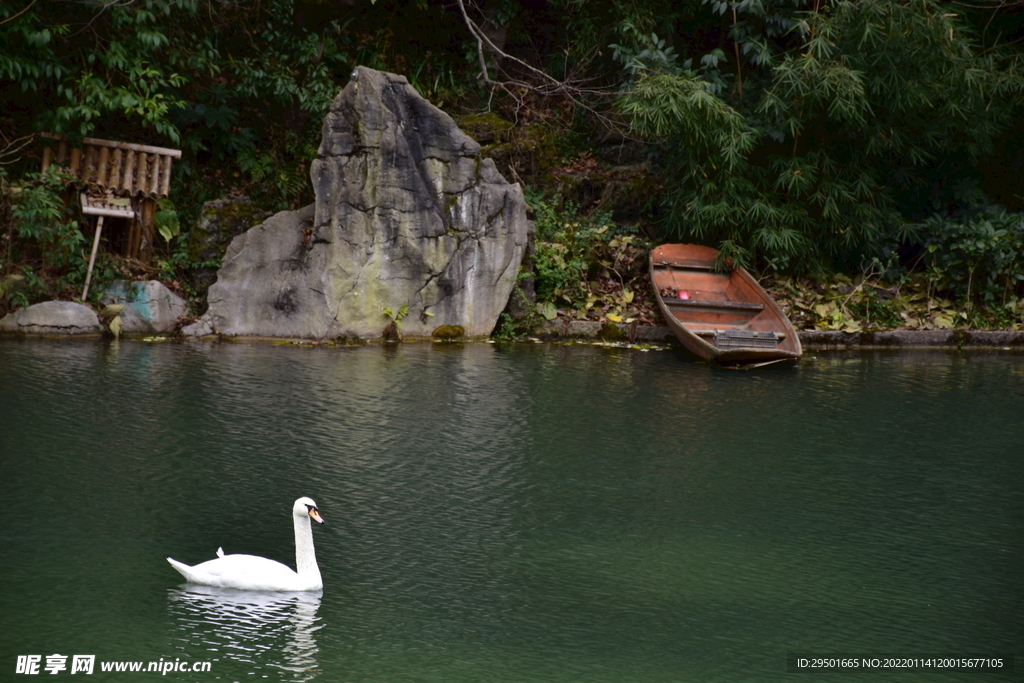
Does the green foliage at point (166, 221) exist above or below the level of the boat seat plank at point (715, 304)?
above

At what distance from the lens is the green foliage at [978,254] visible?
488 inches

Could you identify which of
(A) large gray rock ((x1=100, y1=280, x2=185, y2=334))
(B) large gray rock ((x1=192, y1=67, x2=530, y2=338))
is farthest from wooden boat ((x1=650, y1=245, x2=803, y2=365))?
(A) large gray rock ((x1=100, y1=280, x2=185, y2=334))

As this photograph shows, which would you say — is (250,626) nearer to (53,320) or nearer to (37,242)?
(53,320)

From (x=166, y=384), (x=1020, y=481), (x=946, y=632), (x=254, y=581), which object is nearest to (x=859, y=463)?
(x=1020, y=481)

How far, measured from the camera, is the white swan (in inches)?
164

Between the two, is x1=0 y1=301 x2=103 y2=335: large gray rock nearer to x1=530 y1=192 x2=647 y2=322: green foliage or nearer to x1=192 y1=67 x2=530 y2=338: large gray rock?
x1=192 y1=67 x2=530 y2=338: large gray rock

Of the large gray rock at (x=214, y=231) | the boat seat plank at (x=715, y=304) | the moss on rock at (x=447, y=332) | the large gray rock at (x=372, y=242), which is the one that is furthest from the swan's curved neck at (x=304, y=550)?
the large gray rock at (x=214, y=231)

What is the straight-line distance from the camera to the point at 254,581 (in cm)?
418

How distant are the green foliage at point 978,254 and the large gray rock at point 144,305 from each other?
8.74 metres

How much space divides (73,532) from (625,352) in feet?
23.1

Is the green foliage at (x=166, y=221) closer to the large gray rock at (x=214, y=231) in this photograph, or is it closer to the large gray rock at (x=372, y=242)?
the large gray rock at (x=214, y=231)

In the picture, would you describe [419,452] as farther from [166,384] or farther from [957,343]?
[957,343]

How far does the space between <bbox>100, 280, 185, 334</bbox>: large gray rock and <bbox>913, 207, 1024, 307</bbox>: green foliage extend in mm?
8745

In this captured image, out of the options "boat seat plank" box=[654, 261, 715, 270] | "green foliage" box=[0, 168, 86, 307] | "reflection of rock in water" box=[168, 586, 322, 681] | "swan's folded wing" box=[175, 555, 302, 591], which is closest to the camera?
"reflection of rock in water" box=[168, 586, 322, 681]
